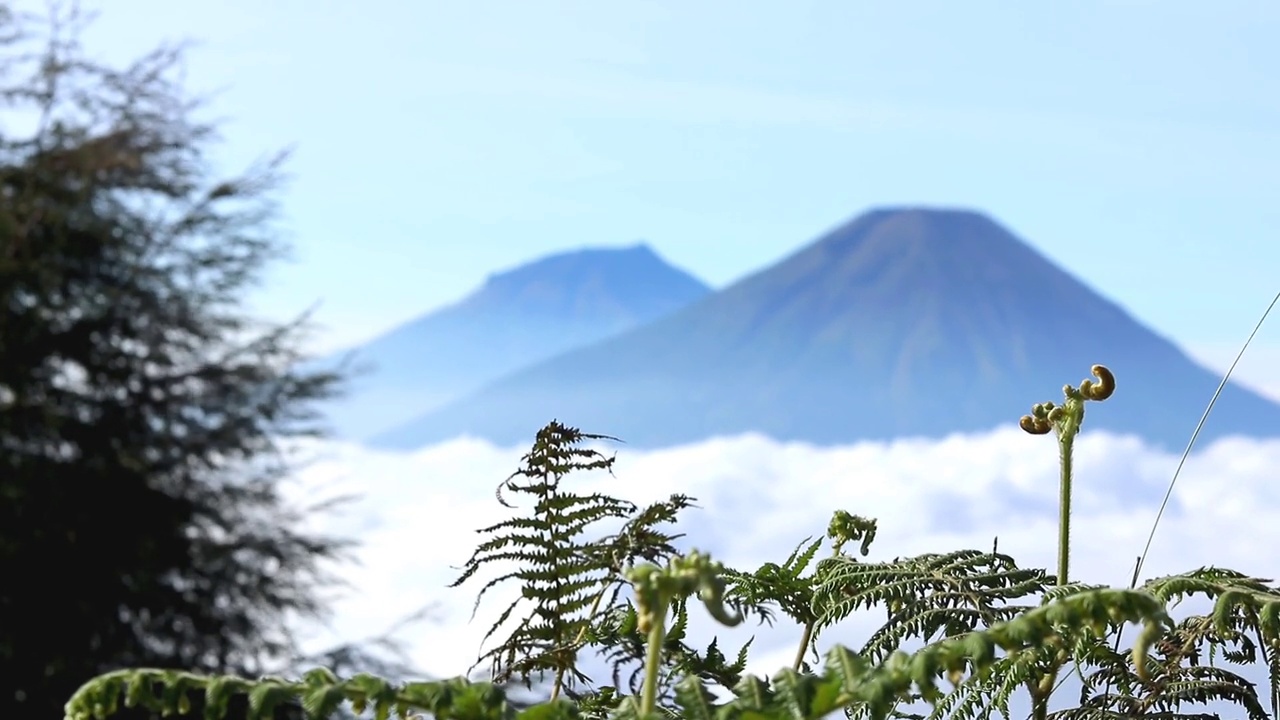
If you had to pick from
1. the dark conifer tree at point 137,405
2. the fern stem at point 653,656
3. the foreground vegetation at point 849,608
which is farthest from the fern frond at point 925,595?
the dark conifer tree at point 137,405

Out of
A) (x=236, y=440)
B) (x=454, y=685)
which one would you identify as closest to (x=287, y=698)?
(x=454, y=685)

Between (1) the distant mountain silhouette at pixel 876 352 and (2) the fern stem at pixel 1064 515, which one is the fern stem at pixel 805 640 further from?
(1) the distant mountain silhouette at pixel 876 352

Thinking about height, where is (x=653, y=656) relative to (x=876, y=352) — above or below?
below

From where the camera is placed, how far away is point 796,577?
711 millimetres

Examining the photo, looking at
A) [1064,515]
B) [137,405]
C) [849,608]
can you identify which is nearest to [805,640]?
[849,608]

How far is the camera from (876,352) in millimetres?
28281

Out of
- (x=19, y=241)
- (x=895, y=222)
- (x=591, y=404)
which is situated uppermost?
(x=895, y=222)

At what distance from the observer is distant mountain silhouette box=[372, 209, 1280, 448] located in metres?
24.5

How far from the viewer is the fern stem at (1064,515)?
67cm

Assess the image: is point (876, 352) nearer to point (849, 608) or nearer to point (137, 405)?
point (137, 405)

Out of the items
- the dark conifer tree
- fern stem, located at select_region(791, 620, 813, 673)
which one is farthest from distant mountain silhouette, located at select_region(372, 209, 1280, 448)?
fern stem, located at select_region(791, 620, 813, 673)

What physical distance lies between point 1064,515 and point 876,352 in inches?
1101

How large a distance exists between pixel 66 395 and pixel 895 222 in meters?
22.0

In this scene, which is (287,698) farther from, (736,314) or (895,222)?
(895,222)
